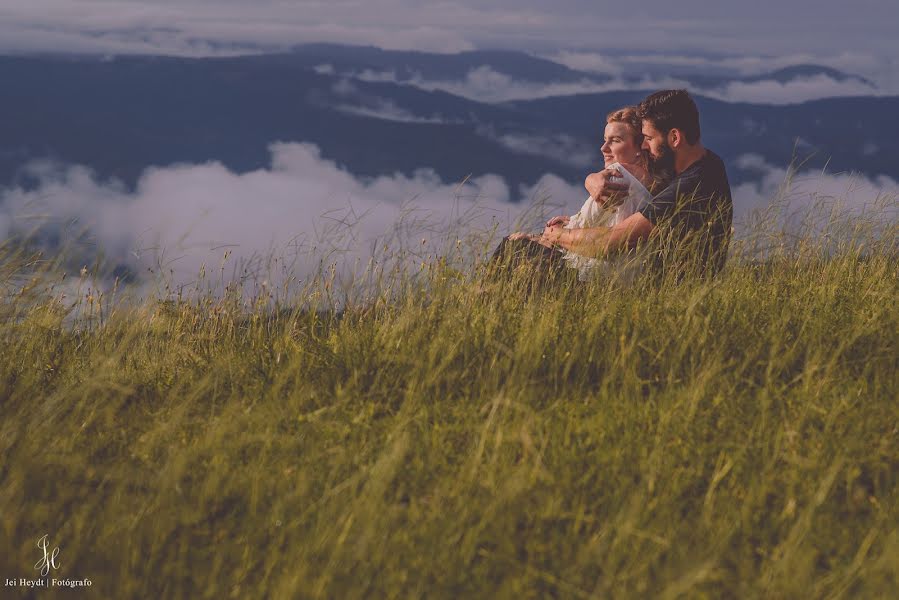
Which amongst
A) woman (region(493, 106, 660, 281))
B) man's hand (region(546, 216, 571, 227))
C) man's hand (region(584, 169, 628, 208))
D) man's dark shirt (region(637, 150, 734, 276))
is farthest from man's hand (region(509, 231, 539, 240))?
man's dark shirt (region(637, 150, 734, 276))

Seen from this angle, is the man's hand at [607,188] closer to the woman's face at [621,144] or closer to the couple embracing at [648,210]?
the couple embracing at [648,210]

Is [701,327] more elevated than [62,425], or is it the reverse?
[701,327]

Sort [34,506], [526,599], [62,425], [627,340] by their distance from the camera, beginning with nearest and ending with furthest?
[526,599] → [34,506] → [62,425] → [627,340]

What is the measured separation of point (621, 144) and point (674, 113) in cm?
38

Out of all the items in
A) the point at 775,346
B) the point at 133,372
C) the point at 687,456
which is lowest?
the point at 133,372

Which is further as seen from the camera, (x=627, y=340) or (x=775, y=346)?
(x=627, y=340)

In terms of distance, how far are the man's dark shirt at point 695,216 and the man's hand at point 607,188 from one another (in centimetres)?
16

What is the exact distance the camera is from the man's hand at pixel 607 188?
5.02 meters

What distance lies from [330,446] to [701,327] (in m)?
1.83

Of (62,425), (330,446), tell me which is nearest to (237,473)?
(330,446)

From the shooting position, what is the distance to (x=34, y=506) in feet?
9.64

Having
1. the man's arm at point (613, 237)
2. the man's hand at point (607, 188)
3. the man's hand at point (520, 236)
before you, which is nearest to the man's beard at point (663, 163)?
the man's hand at point (607, 188)

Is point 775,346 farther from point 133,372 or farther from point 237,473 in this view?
point 133,372

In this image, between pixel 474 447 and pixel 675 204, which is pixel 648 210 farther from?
pixel 474 447
